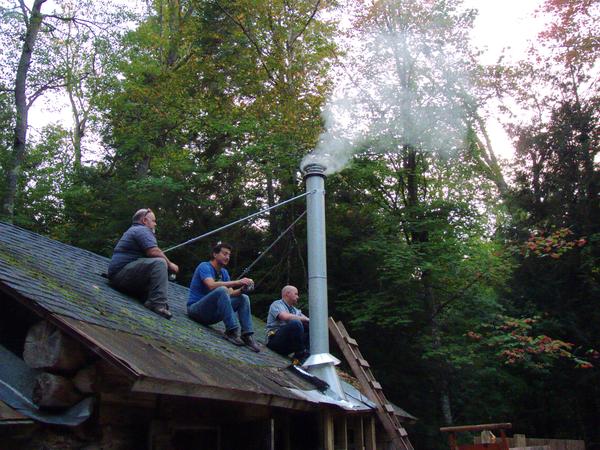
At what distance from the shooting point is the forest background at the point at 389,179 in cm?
1440

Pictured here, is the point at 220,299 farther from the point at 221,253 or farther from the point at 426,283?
the point at 426,283

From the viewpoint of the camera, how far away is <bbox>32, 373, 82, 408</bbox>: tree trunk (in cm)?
339

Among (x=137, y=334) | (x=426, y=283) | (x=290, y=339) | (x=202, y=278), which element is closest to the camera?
(x=137, y=334)

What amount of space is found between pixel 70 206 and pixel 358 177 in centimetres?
831

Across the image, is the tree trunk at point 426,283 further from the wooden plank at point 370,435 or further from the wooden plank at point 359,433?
the wooden plank at point 359,433

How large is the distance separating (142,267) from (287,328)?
228 centimetres

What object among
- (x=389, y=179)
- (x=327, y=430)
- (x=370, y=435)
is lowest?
(x=370, y=435)

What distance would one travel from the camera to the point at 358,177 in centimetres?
1520

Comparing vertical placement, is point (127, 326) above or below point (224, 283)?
below

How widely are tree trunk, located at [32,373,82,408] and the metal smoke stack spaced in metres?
3.69

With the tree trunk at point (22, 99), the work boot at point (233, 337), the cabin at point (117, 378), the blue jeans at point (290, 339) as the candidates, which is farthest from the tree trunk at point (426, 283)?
the tree trunk at point (22, 99)

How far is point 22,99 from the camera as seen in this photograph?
1684 cm

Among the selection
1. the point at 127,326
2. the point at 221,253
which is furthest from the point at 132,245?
the point at 127,326

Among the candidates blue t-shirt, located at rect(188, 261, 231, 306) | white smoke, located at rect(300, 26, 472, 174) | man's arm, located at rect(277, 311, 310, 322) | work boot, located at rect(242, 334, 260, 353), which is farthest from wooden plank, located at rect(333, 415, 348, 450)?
white smoke, located at rect(300, 26, 472, 174)
